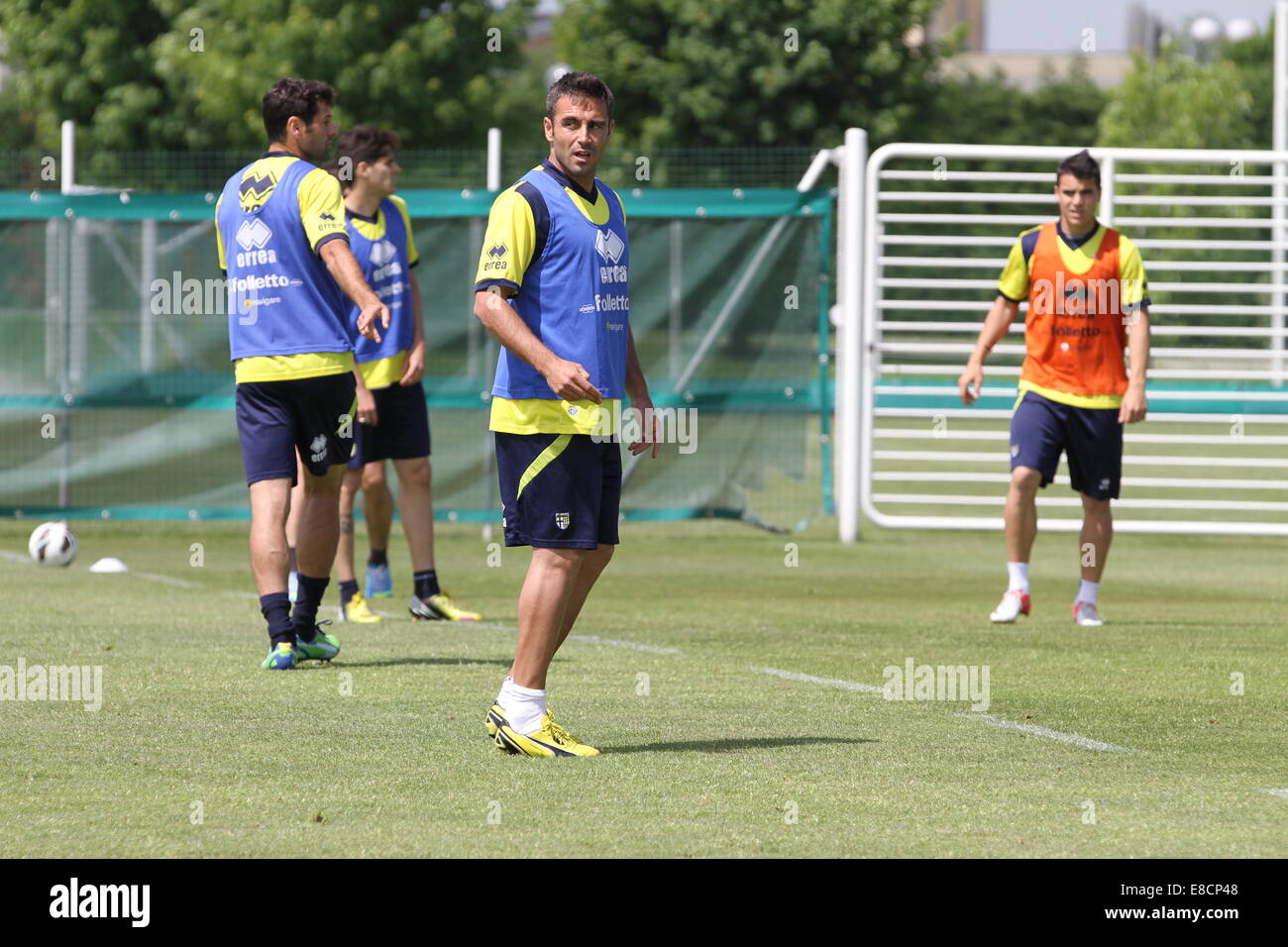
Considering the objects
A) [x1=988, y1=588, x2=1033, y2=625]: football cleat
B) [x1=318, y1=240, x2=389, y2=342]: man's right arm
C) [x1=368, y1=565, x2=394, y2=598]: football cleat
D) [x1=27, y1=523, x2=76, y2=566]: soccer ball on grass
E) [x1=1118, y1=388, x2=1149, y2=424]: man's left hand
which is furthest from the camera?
[x1=27, y1=523, x2=76, y2=566]: soccer ball on grass

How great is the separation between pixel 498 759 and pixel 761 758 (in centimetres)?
84

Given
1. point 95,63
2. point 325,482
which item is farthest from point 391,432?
point 95,63

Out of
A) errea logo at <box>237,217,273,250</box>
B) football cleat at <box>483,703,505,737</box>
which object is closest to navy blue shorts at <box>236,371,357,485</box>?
errea logo at <box>237,217,273,250</box>

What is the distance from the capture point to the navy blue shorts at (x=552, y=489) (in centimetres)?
645

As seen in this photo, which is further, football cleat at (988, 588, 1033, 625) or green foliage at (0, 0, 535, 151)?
green foliage at (0, 0, 535, 151)

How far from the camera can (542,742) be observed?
21.2 feet

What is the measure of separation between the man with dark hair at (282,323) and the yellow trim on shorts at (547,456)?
216cm

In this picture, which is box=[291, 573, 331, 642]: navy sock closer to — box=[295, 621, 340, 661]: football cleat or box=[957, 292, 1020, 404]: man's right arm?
box=[295, 621, 340, 661]: football cleat

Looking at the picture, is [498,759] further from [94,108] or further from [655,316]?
[94,108]

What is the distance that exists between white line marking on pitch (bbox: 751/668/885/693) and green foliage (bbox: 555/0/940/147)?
38243 mm

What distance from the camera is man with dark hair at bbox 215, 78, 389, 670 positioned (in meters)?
8.32

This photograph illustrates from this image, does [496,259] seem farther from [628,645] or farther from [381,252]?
[381,252]

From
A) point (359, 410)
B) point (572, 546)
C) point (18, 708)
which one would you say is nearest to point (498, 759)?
point (572, 546)

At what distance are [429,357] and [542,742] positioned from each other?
332 inches
